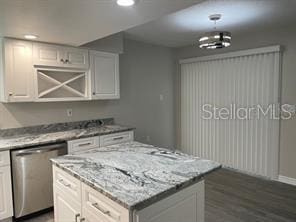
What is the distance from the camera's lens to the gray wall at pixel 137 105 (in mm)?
3395

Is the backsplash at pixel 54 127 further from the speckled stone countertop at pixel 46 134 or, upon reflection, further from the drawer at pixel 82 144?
the drawer at pixel 82 144

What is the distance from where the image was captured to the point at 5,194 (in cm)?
255

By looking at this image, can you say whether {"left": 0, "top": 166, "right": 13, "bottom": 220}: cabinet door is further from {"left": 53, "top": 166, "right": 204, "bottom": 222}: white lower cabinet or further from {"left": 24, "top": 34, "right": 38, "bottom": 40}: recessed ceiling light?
{"left": 24, "top": 34, "right": 38, "bottom": 40}: recessed ceiling light

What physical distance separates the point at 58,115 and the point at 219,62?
3.10 metres

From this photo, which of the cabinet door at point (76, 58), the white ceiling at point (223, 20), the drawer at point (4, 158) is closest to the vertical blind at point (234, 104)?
the white ceiling at point (223, 20)

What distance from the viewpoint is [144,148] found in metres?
2.28

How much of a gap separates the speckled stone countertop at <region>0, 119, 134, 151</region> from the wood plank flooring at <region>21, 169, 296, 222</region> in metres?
0.93

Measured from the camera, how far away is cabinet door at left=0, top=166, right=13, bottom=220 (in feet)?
8.29

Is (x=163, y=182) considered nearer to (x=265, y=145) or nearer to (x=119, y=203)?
(x=119, y=203)

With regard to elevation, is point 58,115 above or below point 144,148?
above

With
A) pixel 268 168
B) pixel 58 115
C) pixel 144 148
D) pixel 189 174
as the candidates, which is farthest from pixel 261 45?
pixel 58 115

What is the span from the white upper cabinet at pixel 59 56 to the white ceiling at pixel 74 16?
0.34 meters

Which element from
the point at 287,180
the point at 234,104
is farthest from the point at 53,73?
the point at 287,180

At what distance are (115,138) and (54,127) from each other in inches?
38.4
